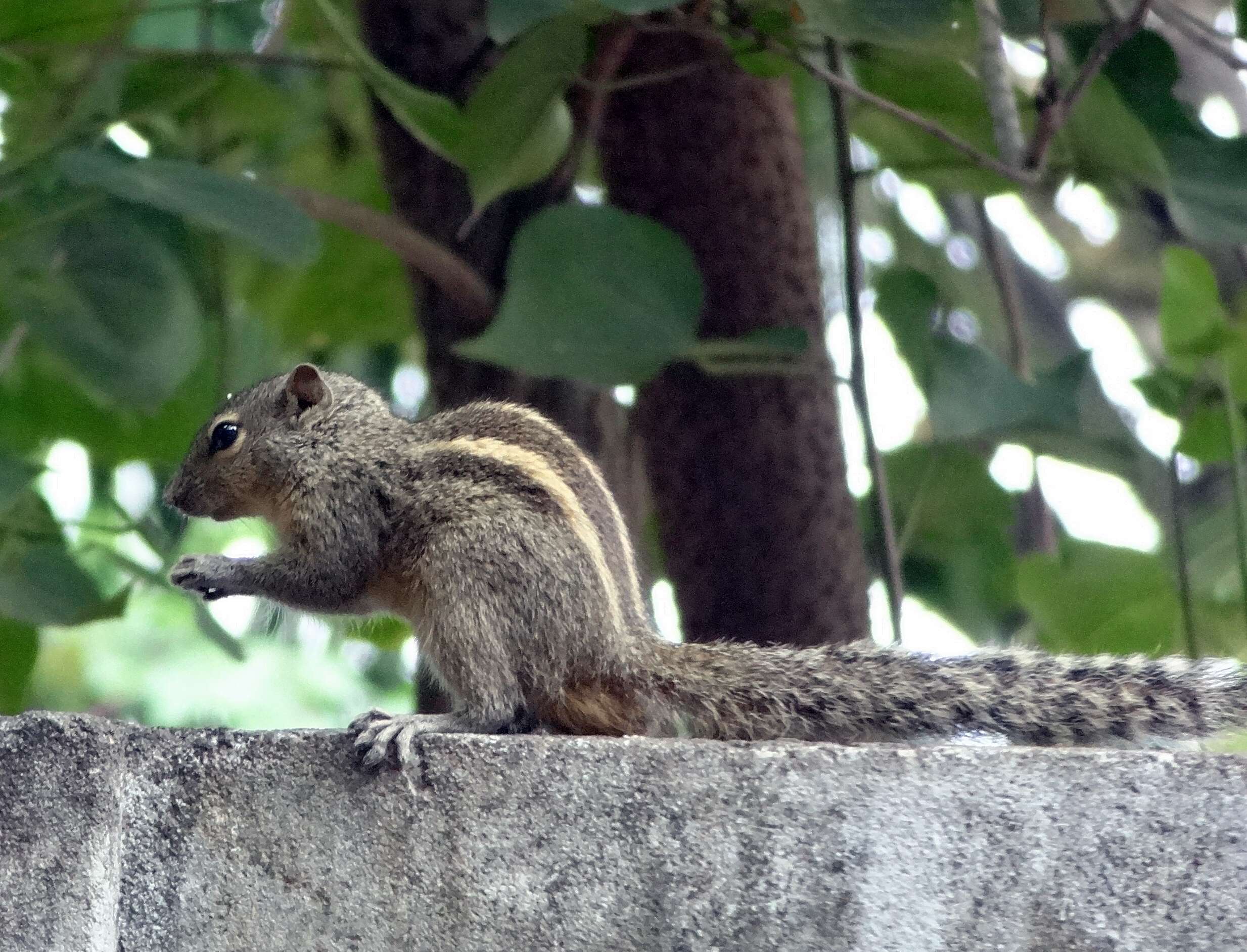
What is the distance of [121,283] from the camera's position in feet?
8.30

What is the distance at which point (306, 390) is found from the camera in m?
2.59

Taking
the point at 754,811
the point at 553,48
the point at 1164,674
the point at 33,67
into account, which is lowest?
the point at 754,811

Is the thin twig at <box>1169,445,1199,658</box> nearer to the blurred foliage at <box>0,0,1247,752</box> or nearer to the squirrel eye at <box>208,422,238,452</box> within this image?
the blurred foliage at <box>0,0,1247,752</box>

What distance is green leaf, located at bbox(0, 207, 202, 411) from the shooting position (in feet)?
8.26

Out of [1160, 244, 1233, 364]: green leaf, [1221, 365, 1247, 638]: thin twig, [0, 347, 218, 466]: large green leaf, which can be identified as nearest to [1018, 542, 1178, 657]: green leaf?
[1221, 365, 1247, 638]: thin twig

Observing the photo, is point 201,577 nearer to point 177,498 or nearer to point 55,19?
point 177,498

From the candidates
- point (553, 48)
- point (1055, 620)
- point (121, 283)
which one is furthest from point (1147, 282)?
point (121, 283)

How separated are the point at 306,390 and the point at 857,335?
3.03 feet

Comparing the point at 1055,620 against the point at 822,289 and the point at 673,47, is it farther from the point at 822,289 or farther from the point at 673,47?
the point at 673,47

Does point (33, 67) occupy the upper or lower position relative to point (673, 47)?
lower

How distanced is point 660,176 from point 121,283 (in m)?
1.17

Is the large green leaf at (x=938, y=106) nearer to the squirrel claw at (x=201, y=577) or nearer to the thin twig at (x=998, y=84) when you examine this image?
the thin twig at (x=998, y=84)

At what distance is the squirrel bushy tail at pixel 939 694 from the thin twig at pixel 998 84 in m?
0.93

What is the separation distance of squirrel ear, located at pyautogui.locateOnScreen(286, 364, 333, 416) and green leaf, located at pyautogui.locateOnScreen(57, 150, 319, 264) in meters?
0.24
